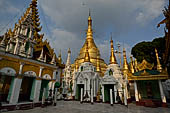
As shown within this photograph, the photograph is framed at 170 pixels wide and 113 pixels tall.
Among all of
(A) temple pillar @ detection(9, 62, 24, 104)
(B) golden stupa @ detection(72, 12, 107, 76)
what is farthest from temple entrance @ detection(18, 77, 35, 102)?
(B) golden stupa @ detection(72, 12, 107, 76)

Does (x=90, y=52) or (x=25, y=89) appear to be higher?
(x=90, y=52)

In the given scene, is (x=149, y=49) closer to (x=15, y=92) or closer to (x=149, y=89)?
(x=149, y=89)

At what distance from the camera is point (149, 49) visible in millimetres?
23094

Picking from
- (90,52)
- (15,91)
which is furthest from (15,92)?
(90,52)

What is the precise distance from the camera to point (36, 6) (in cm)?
1287

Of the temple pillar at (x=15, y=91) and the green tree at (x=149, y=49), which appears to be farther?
the green tree at (x=149, y=49)

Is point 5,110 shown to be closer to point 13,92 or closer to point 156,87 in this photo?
point 13,92

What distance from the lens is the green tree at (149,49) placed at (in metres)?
22.2

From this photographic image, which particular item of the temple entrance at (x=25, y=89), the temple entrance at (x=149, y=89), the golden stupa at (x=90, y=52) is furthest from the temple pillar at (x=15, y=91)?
the golden stupa at (x=90, y=52)

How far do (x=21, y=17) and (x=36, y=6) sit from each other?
323 centimetres

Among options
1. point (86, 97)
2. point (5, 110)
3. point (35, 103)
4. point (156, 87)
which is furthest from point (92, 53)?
point (5, 110)

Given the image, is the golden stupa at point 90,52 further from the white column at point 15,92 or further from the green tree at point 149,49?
the white column at point 15,92

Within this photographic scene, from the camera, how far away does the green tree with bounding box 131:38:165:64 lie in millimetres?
22198

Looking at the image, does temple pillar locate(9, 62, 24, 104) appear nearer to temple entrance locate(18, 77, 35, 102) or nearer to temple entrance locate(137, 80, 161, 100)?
temple entrance locate(18, 77, 35, 102)
